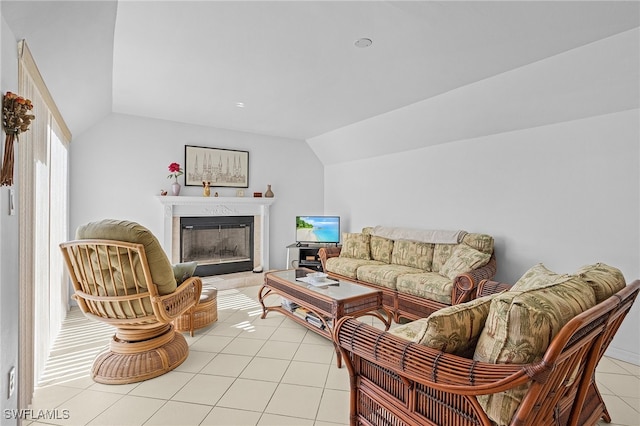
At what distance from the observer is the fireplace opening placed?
5.06 meters

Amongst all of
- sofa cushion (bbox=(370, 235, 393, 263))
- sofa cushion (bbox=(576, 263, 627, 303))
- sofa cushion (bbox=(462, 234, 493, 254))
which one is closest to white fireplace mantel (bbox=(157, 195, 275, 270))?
sofa cushion (bbox=(370, 235, 393, 263))

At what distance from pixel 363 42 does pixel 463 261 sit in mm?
2448

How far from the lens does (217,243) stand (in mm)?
5355

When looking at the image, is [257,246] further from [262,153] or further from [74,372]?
[74,372]

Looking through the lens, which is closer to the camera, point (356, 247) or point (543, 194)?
point (543, 194)

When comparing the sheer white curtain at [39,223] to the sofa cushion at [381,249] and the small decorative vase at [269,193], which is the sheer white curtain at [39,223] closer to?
the small decorative vase at [269,193]

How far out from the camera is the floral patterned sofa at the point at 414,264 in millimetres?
3355

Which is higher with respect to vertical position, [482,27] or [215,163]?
[482,27]

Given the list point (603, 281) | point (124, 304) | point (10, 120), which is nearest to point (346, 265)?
point (124, 304)

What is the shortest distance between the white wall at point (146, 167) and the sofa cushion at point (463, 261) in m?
3.21

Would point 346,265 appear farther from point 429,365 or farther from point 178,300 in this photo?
point 429,365

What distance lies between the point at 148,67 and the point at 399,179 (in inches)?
143

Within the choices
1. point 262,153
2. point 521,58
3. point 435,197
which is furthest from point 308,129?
point 521,58

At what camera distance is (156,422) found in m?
1.94
